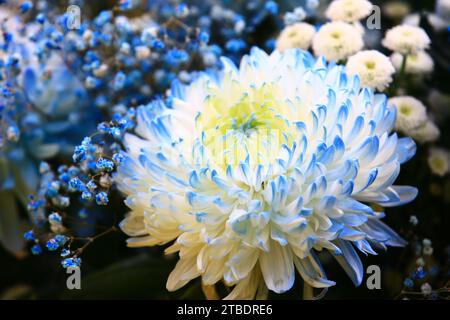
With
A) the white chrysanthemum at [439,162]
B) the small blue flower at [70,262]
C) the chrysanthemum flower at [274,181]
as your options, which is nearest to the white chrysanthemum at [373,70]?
the chrysanthemum flower at [274,181]

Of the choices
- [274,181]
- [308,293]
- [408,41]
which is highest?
[408,41]

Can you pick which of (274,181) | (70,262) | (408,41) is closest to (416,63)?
(408,41)

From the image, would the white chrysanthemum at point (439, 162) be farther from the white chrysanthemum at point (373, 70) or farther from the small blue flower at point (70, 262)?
the small blue flower at point (70, 262)

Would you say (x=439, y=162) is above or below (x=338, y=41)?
below

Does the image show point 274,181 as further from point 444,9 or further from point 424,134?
point 444,9

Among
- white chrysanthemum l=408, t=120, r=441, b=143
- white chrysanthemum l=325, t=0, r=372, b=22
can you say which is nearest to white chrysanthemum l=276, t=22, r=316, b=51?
white chrysanthemum l=325, t=0, r=372, b=22

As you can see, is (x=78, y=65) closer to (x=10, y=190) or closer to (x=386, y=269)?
(x=10, y=190)
